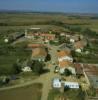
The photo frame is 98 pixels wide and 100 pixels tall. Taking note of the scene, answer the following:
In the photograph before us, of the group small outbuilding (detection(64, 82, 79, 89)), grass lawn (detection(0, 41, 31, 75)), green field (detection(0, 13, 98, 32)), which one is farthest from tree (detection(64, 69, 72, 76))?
green field (detection(0, 13, 98, 32))

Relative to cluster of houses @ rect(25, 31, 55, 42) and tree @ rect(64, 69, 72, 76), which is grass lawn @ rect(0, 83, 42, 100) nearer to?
tree @ rect(64, 69, 72, 76)

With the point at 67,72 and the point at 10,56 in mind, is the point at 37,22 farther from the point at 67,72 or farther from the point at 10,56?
the point at 67,72

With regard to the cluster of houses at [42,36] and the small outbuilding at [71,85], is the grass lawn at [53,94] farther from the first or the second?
the cluster of houses at [42,36]

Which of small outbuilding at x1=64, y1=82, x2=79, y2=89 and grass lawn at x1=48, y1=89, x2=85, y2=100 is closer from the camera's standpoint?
grass lawn at x1=48, y1=89, x2=85, y2=100

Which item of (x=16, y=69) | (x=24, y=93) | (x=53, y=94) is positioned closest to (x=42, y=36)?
(x=16, y=69)

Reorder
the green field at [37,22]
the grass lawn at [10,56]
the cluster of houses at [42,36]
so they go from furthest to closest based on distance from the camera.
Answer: the green field at [37,22], the cluster of houses at [42,36], the grass lawn at [10,56]

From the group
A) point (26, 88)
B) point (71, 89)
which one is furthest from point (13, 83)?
point (71, 89)

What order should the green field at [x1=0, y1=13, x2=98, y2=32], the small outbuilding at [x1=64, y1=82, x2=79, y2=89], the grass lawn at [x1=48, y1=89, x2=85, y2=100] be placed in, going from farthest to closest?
the green field at [x1=0, y1=13, x2=98, y2=32]
the small outbuilding at [x1=64, y1=82, x2=79, y2=89]
the grass lawn at [x1=48, y1=89, x2=85, y2=100]

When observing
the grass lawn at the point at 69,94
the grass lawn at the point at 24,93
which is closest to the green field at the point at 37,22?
the grass lawn at the point at 24,93

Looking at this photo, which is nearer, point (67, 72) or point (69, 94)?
point (69, 94)
